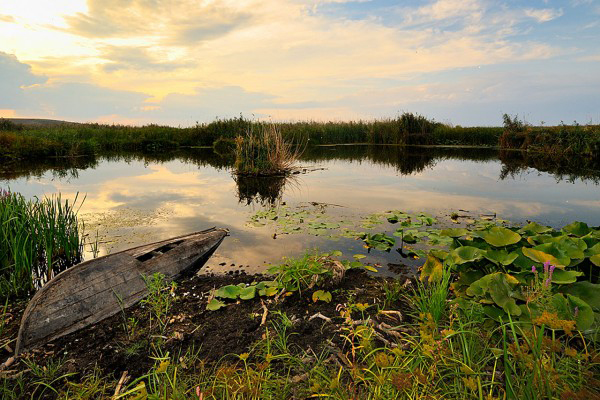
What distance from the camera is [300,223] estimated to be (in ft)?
27.4

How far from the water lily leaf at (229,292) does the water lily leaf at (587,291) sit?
10.7ft

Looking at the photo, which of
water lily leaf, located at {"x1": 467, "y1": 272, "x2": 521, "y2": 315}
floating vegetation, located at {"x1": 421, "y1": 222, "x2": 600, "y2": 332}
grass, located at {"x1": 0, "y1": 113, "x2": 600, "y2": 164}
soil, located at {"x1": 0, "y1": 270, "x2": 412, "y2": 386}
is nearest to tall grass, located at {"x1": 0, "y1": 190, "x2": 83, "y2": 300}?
soil, located at {"x1": 0, "y1": 270, "x2": 412, "y2": 386}

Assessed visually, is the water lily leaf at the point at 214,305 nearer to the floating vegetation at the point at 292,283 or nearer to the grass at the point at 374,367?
the floating vegetation at the point at 292,283

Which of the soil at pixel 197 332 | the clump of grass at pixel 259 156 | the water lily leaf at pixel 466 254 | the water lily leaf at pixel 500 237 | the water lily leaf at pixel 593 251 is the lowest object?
the soil at pixel 197 332

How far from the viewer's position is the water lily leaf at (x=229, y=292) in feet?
13.8

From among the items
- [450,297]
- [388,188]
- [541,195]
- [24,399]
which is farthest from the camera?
[388,188]

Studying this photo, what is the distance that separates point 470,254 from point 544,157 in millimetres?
23905

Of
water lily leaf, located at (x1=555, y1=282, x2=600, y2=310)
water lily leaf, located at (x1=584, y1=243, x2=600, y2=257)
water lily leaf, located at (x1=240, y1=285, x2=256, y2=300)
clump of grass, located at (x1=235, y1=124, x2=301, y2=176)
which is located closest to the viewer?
water lily leaf, located at (x1=555, y1=282, x2=600, y2=310)

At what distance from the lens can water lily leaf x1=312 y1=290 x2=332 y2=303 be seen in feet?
12.6

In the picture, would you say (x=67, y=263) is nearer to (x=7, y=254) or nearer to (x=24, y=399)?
(x=7, y=254)

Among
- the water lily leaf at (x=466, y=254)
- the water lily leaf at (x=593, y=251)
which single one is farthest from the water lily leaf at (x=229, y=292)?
the water lily leaf at (x=593, y=251)

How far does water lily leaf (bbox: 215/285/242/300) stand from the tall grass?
105 inches

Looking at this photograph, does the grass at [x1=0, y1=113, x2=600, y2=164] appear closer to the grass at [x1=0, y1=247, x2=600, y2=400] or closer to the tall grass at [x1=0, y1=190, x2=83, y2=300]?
the tall grass at [x1=0, y1=190, x2=83, y2=300]

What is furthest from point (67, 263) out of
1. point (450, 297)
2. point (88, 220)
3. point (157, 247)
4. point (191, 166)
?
point (191, 166)
